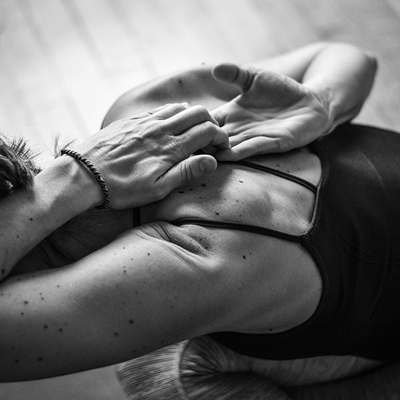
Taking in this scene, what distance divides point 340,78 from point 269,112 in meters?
0.21

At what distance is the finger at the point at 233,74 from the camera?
1.10 metres

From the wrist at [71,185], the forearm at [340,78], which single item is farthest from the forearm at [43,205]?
the forearm at [340,78]

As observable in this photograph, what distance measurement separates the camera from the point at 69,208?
890 mm

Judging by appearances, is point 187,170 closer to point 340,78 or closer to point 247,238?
point 247,238

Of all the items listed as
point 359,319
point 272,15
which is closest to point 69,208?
point 359,319

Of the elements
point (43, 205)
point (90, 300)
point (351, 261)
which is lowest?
point (351, 261)

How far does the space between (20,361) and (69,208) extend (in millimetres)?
223

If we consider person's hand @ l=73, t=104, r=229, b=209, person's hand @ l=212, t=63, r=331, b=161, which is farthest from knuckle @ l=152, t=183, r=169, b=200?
person's hand @ l=212, t=63, r=331, b=161

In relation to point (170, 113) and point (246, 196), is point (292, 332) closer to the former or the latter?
point (246, 196)

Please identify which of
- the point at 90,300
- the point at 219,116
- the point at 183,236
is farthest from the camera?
the point at 219,116

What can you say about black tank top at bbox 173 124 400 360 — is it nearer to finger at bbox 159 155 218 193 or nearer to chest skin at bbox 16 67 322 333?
chest skin at bbox 16 67 322 333

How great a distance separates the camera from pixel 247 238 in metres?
0.94

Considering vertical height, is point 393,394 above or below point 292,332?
below

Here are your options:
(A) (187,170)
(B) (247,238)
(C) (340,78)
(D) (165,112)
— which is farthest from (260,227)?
(C) (340,78)
